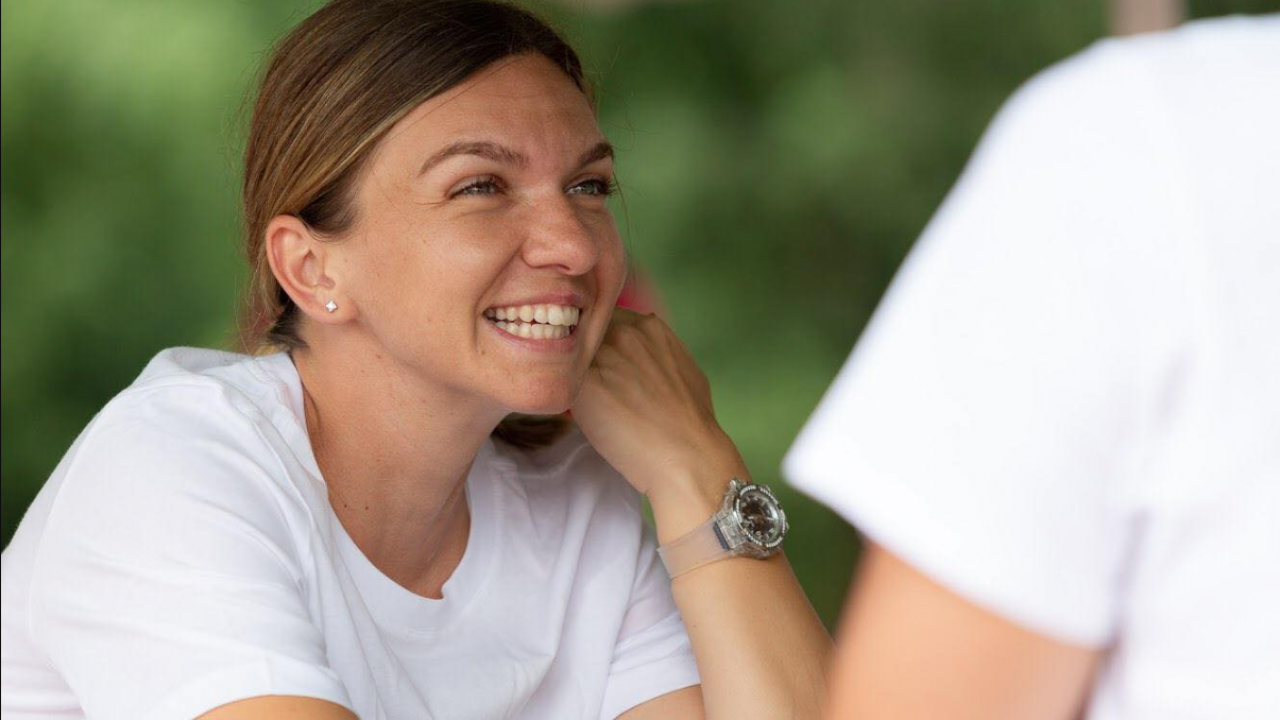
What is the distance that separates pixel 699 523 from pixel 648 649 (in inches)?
7.4

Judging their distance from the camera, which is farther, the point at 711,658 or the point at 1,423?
the point at 1,423

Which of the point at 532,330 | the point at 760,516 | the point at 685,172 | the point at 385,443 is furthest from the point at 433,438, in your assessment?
the point at 685,172

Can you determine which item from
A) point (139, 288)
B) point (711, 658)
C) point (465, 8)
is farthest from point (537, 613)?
point (139, 288)

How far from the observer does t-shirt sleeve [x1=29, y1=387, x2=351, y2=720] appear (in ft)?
4.06

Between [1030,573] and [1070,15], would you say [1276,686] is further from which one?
[1070,15]

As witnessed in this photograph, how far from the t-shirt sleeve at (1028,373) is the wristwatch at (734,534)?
103 cm

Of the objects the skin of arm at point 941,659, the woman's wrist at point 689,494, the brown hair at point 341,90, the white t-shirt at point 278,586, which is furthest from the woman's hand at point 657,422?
the skin of arm at point 941,659

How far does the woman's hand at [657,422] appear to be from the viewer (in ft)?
5.59

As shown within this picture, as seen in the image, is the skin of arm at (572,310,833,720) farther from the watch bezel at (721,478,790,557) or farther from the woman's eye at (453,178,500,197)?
the woman's eye at (453,178,500,197)

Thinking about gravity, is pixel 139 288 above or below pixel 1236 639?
below

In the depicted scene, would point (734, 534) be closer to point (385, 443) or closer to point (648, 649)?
point (648, 649)

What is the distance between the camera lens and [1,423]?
3.59 m

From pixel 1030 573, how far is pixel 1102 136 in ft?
0.61

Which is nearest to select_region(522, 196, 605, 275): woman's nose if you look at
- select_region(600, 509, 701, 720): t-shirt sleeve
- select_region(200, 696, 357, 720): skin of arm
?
select_region(600, 509, 701, 720): t-shirt sleeve
